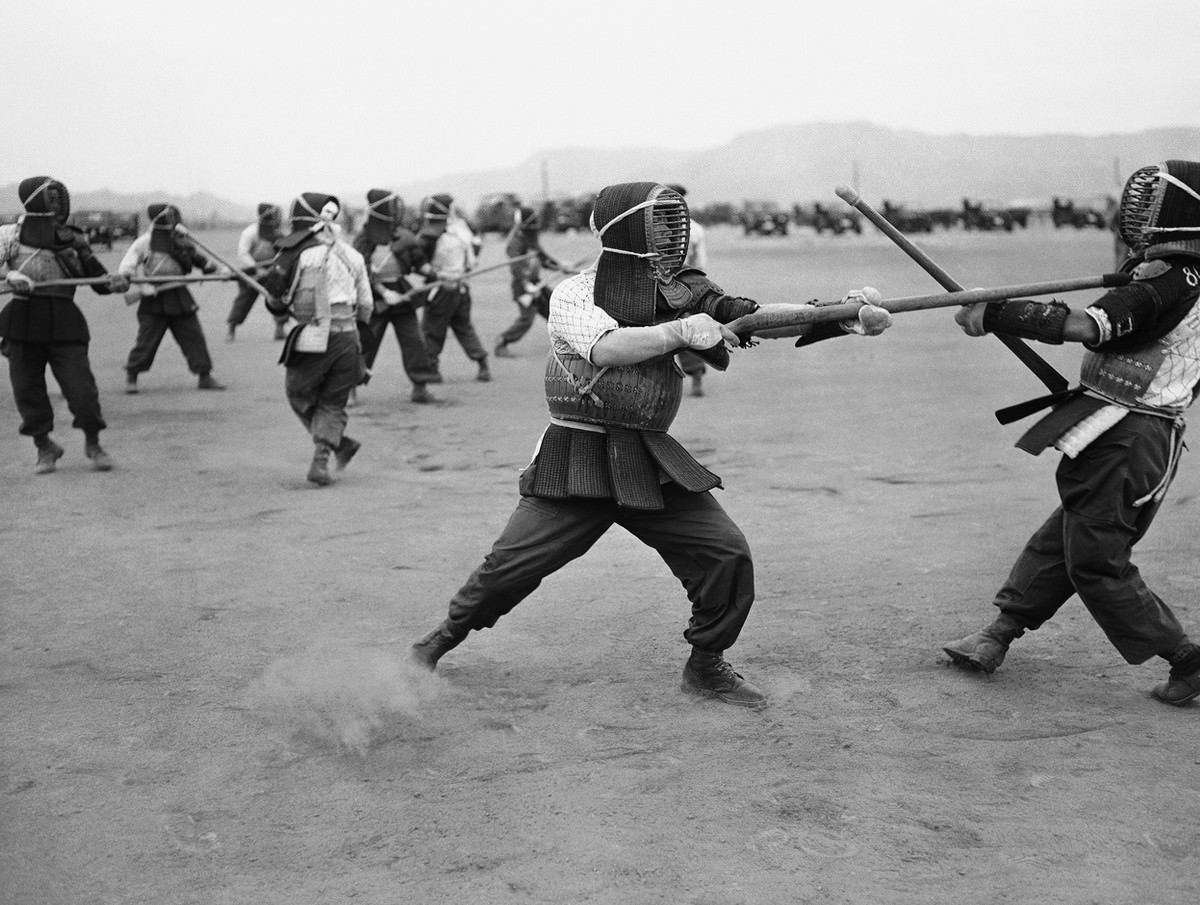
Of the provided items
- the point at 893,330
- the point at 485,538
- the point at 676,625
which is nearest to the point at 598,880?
the point at 676,625

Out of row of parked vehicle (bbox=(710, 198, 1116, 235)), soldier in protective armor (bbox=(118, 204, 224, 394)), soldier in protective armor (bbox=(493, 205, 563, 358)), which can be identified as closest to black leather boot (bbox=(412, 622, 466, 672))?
soldier in protective armor (bbox=(118, 204, 224, 394))

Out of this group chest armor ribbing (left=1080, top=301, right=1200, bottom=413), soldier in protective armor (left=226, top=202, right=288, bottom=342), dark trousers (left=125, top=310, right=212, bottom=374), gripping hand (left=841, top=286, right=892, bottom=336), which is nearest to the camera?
gripping hand (left=841, top=286, right=892, bottom=336)

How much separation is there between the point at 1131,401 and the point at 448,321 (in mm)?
9149

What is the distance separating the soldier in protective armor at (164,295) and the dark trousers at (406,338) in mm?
1633

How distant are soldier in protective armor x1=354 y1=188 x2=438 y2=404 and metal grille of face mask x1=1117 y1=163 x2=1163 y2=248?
763 cm

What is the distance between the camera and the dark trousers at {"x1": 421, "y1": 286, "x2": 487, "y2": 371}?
41.0 ft

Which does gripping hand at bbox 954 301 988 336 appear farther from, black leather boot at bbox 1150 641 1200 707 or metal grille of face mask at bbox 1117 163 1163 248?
black leather boot at bbox 1150 641 1200 707

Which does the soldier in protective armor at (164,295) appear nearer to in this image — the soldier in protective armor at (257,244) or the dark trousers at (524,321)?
the soldier in protective armor at (257,244)

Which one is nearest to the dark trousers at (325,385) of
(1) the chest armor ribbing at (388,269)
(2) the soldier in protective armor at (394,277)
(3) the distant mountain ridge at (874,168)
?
(2) the soldier in protective armor at (394,277)

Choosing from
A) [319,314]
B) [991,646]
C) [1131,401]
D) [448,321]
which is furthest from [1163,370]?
[448,321]

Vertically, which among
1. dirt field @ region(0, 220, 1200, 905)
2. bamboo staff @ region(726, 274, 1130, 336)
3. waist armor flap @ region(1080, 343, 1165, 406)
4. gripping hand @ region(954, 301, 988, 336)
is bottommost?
dirt field @ region(0, 220, 1200, 905)

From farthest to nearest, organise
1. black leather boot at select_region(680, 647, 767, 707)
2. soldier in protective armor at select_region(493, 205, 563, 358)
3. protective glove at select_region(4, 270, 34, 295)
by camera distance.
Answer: soldier in protective armor at select_region(493, 205, 563, 358) < protective glove at select_region(4, 270, 34, 295) < black leather boot at select_region(680, 647, 767, 707)

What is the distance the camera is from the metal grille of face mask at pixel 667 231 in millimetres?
4020

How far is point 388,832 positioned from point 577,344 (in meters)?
1.49
